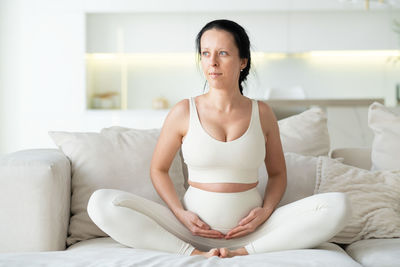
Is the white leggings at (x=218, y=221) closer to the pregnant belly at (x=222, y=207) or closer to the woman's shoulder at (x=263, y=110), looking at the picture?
the pregnant belly at (x=222, y=207)

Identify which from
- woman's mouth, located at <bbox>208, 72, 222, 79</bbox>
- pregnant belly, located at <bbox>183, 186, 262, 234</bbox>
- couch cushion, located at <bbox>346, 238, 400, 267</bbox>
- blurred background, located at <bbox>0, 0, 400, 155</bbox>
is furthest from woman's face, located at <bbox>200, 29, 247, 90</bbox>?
blurred background, located at <bbox>0, 0, 400, 155</bbox>

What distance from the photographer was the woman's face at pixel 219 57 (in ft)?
5.82

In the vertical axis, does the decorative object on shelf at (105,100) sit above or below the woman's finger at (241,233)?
above

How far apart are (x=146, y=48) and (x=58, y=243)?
4.57 m

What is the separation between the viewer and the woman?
1.63m

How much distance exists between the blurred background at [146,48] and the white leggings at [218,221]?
4057 millimetres

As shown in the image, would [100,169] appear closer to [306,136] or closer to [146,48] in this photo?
[306,136]

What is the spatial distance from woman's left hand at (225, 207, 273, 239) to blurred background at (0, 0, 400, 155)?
4.09 metres

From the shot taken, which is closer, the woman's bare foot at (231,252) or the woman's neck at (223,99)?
the woman's bare foot at (231,252)

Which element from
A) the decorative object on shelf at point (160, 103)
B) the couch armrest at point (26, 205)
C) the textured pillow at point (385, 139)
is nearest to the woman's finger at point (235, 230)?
the couch armrest at point (26, 205)

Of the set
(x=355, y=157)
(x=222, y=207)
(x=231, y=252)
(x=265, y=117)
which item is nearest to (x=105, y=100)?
(x=355, y=157)

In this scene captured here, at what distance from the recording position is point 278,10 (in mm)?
5840

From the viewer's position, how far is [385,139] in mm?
2189

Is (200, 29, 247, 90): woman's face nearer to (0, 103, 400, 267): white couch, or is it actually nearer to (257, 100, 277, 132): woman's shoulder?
(257, 100, 277, 132): woman's shoulder
